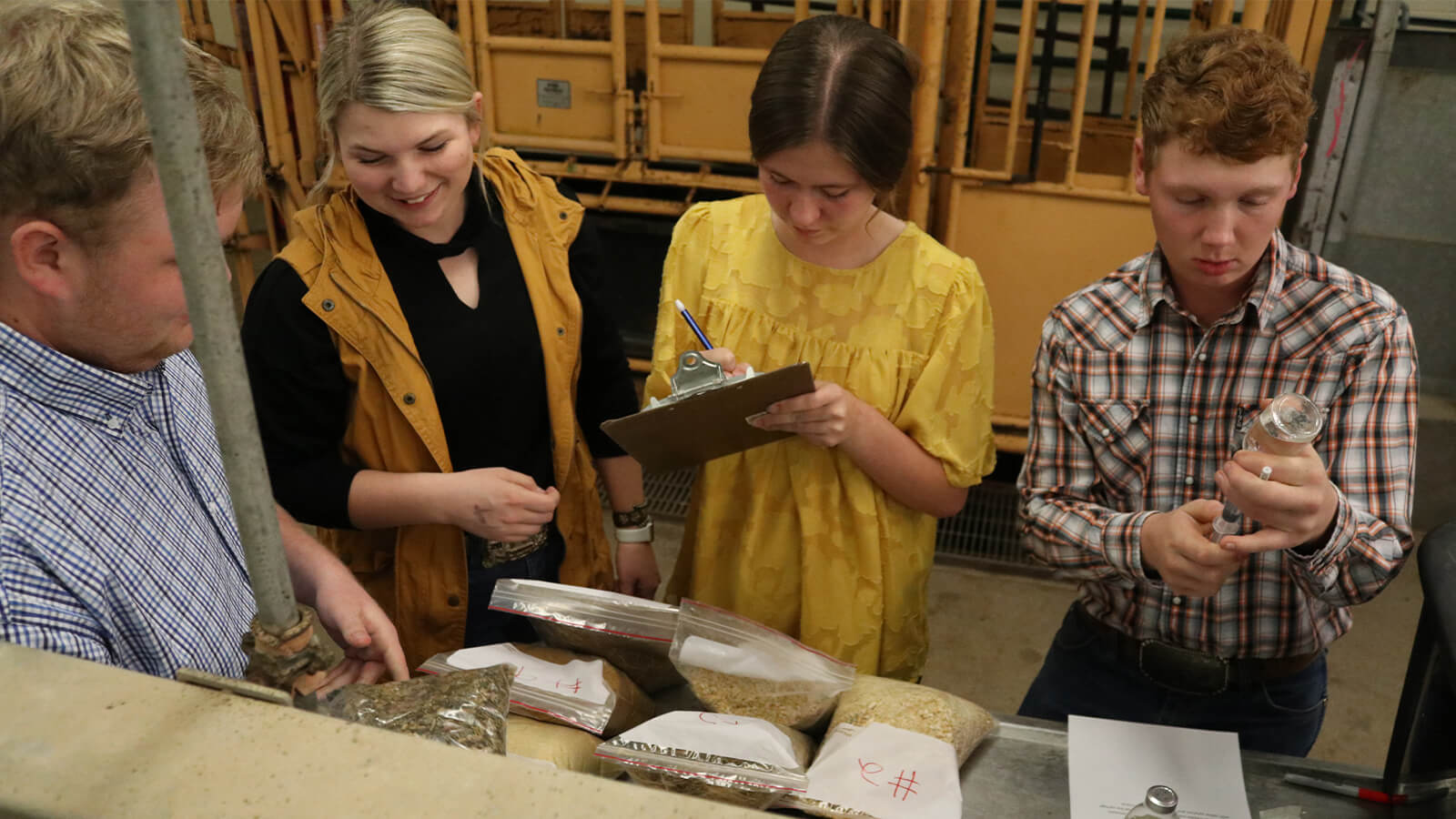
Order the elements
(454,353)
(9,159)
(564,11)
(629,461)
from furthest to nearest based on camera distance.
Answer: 1. (564,11)
2. (629,461)
3. (454,353)
4. (9,159)

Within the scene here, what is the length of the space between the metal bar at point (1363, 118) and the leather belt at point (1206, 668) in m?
2.36

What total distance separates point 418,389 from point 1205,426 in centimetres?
117

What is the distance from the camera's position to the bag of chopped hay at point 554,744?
1003 mm

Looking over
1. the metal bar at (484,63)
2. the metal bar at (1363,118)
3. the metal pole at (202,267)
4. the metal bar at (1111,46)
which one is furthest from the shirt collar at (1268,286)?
the metal bar at (484,63)

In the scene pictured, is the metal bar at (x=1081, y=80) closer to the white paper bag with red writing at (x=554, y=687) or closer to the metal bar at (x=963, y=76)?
the metal bar at (x=963, y=76)

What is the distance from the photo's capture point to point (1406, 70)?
121 inches

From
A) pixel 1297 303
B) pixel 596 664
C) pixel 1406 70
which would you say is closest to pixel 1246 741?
pixel 1297 303

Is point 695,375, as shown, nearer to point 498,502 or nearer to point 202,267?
point 498,502

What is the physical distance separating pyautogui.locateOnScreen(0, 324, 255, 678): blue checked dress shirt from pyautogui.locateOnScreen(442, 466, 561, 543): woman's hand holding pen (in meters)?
0.37

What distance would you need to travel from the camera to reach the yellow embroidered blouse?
1.51 meters

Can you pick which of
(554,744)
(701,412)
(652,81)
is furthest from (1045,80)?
(554,744)

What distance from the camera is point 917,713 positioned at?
112 centimetres

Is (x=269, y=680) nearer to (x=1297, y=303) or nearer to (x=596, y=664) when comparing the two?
(x=596, y=664)

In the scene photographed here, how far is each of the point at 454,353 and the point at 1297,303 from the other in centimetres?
123
